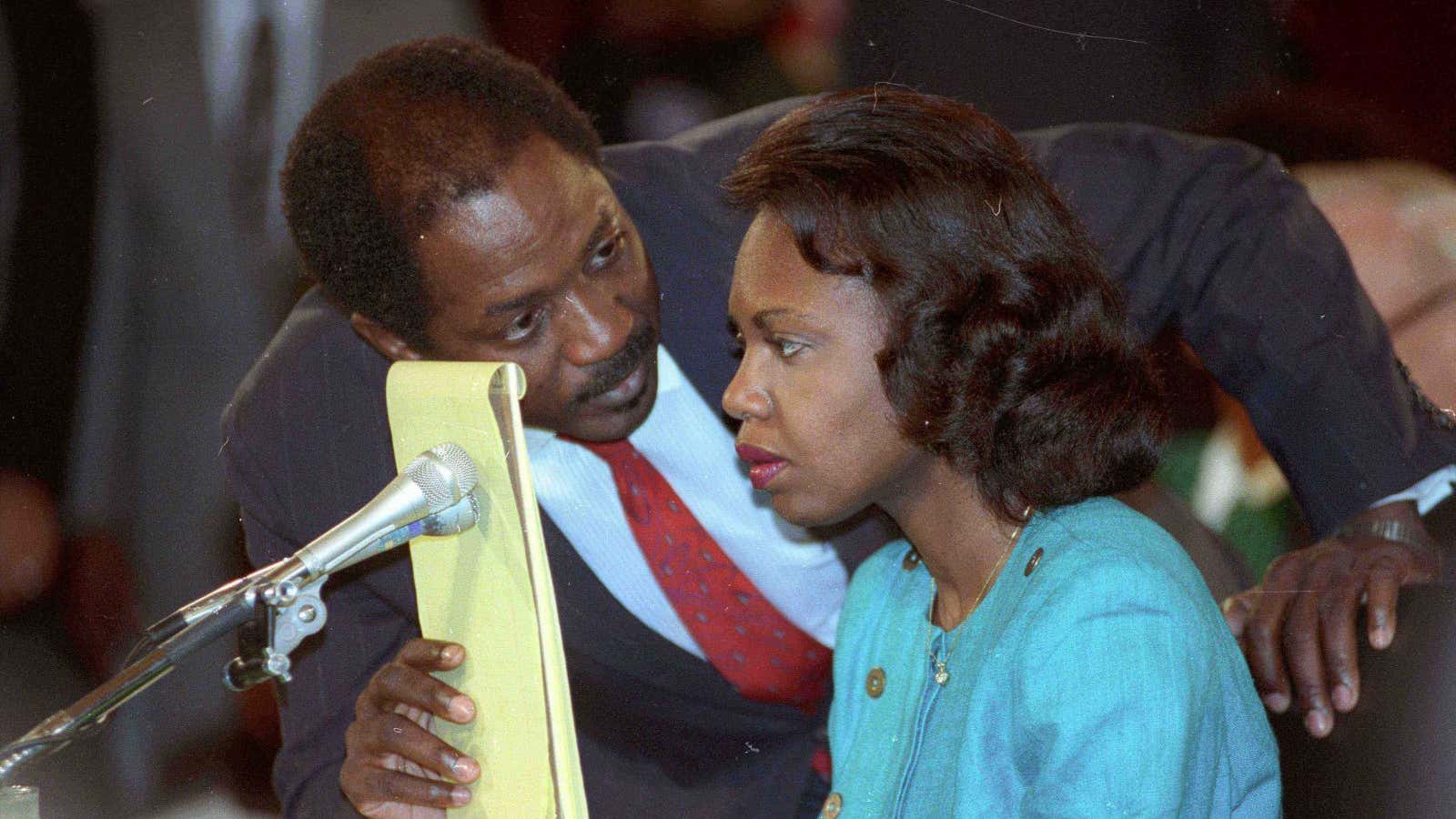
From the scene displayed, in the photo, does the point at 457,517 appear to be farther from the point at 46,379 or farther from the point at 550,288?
the point at 46,379

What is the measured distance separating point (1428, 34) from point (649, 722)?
93 cm

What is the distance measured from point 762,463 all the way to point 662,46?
39cm

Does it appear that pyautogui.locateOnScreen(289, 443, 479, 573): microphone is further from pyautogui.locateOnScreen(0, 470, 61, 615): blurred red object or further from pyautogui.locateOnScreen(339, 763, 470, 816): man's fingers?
pyautogui.locateOnScreen(0, 470, 61, 615): blurred red object

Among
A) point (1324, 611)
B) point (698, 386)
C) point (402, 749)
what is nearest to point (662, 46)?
point (698, 386)

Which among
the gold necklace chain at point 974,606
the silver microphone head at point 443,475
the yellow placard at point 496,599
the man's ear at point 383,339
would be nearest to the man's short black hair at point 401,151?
the man's ear at point 383,339

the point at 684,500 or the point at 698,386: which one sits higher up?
the point at 698,386

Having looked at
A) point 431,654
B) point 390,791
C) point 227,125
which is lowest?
point 390,791

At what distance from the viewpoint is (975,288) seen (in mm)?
1050

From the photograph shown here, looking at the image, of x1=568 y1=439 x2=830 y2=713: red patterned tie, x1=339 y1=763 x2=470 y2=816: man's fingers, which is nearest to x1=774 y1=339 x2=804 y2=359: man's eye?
x1=568 y1=439 x2=830 y2=713: red patterned tie

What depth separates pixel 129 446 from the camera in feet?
4.07

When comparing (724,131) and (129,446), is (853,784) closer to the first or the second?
A: (724,131)

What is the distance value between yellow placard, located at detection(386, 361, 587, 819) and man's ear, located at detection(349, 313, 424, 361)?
5.8 inches

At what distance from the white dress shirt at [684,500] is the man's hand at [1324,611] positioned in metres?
0.39

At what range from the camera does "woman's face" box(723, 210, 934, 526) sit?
1.05 meters
